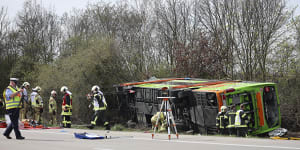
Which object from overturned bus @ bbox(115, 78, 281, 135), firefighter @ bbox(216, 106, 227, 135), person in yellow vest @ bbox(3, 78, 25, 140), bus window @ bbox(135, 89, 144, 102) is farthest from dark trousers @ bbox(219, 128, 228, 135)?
person in yellow vest @ bbox(3, 78, 25, 140)

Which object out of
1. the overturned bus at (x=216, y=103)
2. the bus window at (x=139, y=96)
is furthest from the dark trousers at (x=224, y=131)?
the bus window at (x=139, y=96)

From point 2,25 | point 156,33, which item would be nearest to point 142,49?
point 156,33

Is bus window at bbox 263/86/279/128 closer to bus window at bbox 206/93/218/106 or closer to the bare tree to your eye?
bus window at bbox 206/93/218/106

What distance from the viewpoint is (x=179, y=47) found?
2669 cm

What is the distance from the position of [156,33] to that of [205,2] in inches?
182

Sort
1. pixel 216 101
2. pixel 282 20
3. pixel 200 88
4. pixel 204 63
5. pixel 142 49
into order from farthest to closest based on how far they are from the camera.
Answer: pixel 142 49, pixel 204 63, pixel 282 20, pixel 200 88, pixel 216 101

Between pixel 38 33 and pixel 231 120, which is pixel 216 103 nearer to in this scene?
pixel 231 120

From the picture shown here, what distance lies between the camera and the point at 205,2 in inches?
1074

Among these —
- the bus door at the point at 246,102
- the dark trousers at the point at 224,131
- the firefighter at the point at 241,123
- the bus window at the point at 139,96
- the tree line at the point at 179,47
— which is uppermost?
the tree line at the point at 179,47

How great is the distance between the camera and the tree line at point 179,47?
24.6m

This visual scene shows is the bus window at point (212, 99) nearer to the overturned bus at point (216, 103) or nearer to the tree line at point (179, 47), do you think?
the overturned bus at point (216, 103)

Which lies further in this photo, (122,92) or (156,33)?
(156,33)

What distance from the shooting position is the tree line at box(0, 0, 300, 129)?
24.6m

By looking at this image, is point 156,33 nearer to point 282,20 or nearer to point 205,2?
point 205,2
